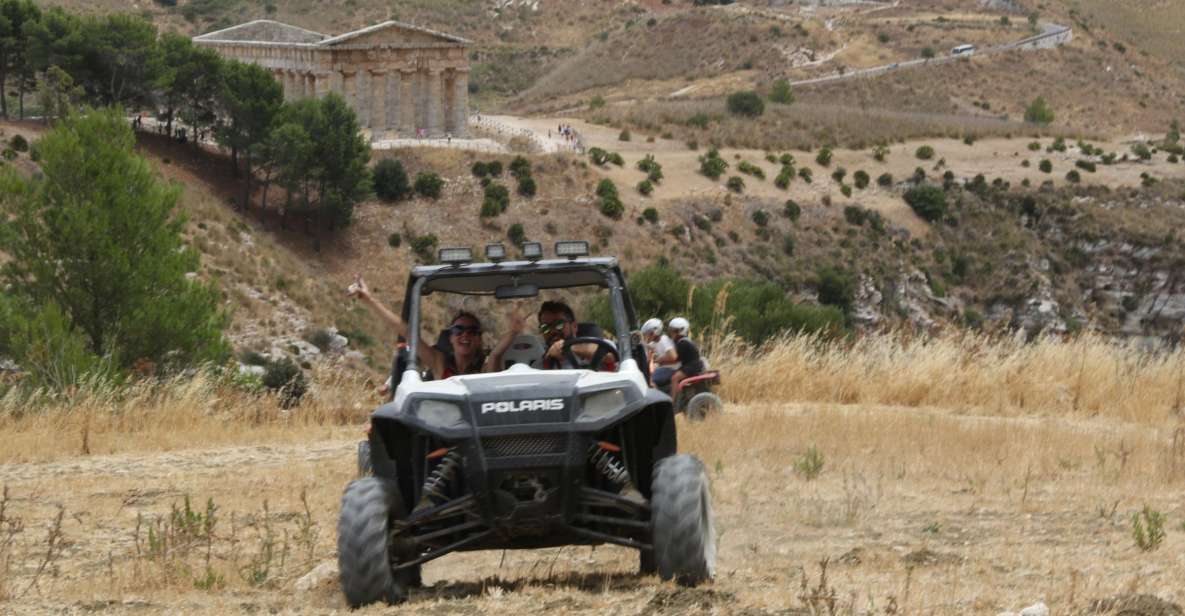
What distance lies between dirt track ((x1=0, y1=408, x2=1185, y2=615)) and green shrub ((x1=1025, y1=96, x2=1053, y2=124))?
105264 mm

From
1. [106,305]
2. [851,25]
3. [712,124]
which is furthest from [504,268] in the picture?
[851,25]

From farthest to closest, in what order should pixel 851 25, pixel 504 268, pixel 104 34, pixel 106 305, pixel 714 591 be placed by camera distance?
pixel 851 25, pixel 104 34, pixel 106 305, pixel 504 268, pixel 714 591

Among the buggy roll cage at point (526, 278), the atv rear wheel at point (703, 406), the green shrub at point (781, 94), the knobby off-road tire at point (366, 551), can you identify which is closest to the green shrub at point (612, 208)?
the green shrub at point (781, 94)

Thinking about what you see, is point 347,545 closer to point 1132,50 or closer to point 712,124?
point 712,124

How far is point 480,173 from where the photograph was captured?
86688 millimetres

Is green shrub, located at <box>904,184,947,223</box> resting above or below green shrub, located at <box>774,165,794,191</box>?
below

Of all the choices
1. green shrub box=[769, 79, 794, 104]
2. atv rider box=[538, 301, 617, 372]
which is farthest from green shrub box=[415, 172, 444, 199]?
atv rider box=[538, 301, 617, 372]

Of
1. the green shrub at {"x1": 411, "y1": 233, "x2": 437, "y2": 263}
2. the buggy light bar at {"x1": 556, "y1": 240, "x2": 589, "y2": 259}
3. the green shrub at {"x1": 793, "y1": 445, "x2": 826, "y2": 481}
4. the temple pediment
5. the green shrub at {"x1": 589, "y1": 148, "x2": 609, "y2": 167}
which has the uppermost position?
the temple pediment

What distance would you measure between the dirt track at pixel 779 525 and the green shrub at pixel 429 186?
68854mm

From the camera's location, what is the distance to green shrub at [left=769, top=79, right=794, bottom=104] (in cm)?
11562

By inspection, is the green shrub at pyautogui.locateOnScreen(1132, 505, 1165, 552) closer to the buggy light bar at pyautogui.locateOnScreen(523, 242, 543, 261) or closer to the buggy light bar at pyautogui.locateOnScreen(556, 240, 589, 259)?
the buggy light bar at pyautogui.locateOnScreen(556, 240, 589, 259)

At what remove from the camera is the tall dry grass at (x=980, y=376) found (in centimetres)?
1773

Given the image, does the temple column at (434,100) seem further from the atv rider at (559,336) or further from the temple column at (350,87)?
the atv rider at (559,336)

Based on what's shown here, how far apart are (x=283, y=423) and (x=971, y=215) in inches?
3067
